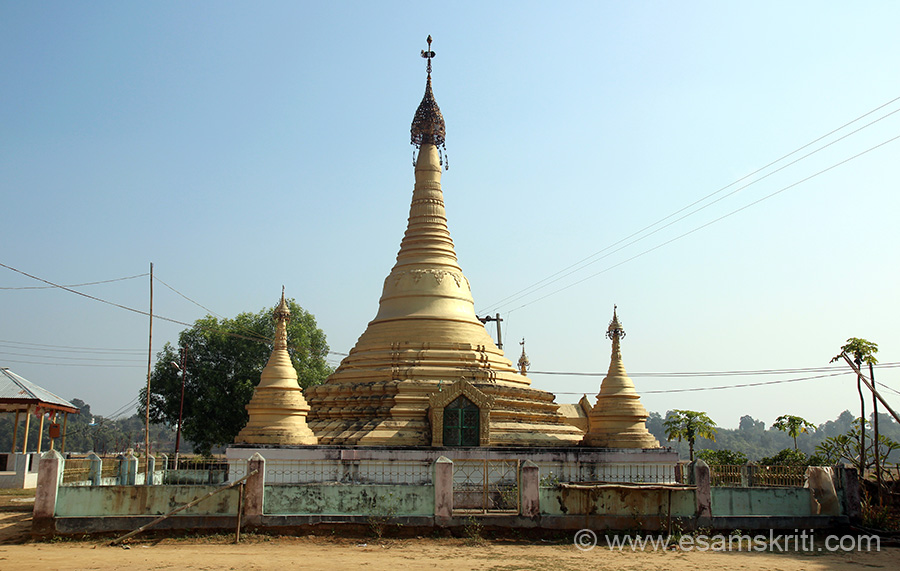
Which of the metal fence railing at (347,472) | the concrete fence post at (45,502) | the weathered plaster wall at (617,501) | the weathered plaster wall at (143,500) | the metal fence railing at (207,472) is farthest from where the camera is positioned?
the metal fence railing at (207,472)

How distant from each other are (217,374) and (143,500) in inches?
1289

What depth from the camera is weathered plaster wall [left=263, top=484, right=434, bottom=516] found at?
17.1 m

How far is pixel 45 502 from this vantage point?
647 inches

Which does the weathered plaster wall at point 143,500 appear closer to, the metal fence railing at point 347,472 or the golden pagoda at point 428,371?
the metal fence railing at point 347,472

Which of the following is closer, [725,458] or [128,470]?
[128,470]

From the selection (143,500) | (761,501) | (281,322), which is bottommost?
(143,500)

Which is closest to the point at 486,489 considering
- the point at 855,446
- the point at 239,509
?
the point at 239,509

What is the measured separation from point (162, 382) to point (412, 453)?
3041 cm

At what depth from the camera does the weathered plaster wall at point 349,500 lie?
1706 cm

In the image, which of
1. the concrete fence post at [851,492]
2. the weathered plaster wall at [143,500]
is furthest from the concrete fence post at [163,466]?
the concrete fence post at [851,492]

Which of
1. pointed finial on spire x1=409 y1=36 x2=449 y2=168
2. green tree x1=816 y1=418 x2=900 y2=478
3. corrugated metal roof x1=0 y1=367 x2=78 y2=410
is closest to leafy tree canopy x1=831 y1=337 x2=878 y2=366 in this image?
green tree x1=816 y1=418 x2=900 y2=478

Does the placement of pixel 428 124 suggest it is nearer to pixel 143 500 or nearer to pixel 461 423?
pixel 461 423

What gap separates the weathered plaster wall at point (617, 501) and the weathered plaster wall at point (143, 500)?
23.7 feet

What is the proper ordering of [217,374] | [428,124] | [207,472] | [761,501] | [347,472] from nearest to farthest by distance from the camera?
[761,501] < [347,472] < [207,472] < [428,124] < [217,374]
